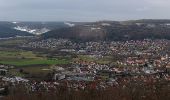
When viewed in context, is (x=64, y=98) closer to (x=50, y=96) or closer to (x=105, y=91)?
(x=50, y=96)

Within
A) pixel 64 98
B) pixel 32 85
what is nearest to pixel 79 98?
pixel 64 98

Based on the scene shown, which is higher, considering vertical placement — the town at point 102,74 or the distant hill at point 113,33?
the town at point 102,74

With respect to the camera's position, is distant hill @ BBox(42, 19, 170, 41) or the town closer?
the town

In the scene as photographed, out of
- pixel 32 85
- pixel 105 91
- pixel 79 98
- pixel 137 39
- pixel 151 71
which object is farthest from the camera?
pixel 137 39

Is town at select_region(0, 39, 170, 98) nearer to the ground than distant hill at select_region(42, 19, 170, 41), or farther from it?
farther from it

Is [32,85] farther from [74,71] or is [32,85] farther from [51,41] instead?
[51,41]

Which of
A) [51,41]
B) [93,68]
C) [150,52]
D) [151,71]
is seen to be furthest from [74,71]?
[51,41]

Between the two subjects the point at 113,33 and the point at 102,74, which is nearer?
the point at 102,74

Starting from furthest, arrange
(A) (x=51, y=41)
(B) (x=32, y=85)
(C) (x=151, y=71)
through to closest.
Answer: (A) (x=51, y=41) → (C) (x=151, y=71) → (B) (x=32, y=85)

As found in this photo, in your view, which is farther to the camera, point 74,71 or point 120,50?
point 120,50

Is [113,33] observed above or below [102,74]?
below

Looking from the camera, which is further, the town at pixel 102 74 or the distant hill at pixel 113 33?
the distant hill at pixel 113 33
